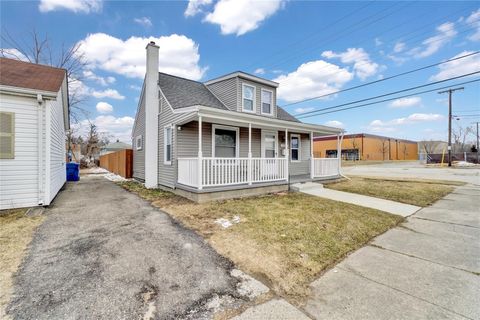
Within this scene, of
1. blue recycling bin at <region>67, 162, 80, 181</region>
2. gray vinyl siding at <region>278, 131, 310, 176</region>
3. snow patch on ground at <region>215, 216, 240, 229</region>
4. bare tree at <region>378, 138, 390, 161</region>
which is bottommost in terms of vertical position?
snow patch on ground at <region>215, 216, 240, 229</region>

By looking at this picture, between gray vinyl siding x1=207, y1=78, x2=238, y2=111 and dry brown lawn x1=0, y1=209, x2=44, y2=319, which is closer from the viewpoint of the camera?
dry brown lawn x1=0, y1=209, x2=44, y2=319

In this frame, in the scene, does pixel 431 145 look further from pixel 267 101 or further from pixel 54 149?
pixel 54 149

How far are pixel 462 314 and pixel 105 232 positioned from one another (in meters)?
5.47

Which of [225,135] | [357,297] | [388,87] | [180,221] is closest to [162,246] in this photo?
[180,221]

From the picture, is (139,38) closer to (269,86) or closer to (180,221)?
(269,86)

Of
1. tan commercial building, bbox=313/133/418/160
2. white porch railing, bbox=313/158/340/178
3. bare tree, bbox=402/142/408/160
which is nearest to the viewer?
white porch railing, bbox=313/158/340/178

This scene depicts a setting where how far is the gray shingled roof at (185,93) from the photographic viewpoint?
9742mm

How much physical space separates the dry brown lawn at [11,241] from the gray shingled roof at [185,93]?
5.76m

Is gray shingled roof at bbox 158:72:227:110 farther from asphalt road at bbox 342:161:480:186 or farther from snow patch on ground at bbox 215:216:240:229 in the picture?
asphalt road at bbox 342:161:480:186

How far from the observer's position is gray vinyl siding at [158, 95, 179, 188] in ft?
28.8

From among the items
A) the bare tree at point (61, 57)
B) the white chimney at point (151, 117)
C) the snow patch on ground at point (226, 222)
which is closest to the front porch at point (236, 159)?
the snow patch on ground at point (226, 222)

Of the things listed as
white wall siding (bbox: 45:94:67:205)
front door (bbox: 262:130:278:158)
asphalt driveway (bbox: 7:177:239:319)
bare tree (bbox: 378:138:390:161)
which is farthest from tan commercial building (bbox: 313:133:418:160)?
asphalt driveway (bbox: 7:177:239:319)

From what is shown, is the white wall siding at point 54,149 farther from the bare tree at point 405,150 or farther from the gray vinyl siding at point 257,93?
the bare tree at point 405,150

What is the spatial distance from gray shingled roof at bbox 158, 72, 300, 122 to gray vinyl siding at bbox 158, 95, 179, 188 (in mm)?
417
